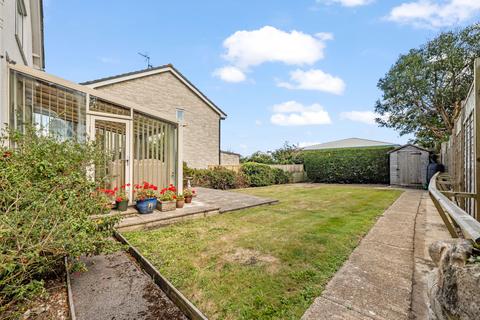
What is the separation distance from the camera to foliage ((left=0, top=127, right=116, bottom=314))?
197 centimetres

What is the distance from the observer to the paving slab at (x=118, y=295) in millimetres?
2169

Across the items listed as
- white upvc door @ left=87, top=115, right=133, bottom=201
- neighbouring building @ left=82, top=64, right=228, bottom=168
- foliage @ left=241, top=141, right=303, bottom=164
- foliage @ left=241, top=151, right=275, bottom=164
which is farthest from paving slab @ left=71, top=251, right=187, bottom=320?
foliage @ left=241, top=141, right=303, bottom=164

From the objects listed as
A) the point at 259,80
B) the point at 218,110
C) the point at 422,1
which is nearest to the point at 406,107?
the point at 422,1

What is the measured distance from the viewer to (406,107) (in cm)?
1452

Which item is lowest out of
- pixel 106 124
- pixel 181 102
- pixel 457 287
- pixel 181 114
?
pixel 457 287

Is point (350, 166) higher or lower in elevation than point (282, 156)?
lower

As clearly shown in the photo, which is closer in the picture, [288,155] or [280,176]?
[280,176]

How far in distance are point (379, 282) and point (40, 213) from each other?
3730 millimetres

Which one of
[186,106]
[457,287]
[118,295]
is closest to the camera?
[457,287]

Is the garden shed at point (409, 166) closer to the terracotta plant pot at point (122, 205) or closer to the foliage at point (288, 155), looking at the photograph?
the foliage at point (288, 155)

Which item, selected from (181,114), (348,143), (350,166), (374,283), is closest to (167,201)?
(374,283)

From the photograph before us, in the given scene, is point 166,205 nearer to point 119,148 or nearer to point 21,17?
point 119,148

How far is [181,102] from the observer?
46.0ft

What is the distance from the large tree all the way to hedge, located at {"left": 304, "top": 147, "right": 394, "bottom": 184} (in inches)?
122
